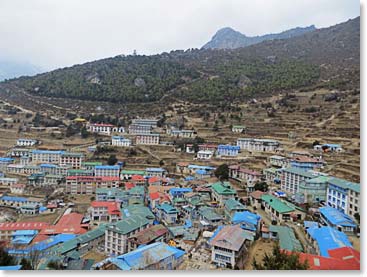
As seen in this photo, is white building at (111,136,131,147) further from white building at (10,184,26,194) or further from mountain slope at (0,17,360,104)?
mountain slope at (0,17,360,104)

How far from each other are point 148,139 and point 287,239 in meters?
13.1

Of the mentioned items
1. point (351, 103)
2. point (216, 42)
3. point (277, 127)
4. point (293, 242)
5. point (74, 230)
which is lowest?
point (74, 230)

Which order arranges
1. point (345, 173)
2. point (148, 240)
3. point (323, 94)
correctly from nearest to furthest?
point (148, 240) → point (345, 173) → point (323, 94)

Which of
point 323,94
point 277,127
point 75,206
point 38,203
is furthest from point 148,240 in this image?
point 323,94

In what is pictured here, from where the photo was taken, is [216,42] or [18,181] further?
→ [216,42]

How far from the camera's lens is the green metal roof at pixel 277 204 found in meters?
8.89

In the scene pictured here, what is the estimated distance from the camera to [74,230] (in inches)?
361

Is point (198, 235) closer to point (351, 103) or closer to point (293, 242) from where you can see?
point (293, 242)

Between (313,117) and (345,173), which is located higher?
(313,117)

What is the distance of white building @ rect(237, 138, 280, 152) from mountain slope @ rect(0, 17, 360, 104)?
23.8 feet

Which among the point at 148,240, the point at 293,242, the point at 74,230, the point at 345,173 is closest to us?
the point at 293,242

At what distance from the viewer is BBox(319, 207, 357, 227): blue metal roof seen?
7110mm

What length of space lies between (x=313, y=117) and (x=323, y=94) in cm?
323

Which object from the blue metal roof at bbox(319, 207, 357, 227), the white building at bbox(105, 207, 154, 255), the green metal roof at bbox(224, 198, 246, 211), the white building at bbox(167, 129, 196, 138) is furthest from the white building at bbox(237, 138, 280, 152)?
the white building at bbox(105, 207, 154, 255)
